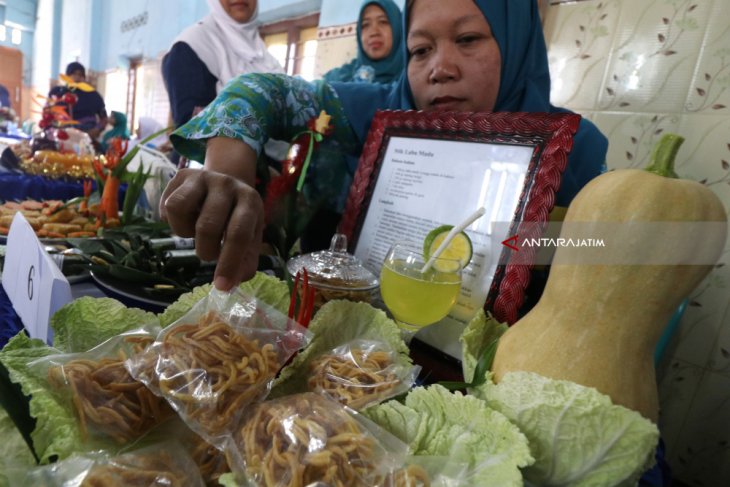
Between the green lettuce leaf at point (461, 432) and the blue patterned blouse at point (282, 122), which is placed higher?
the blue patterned blouse at point (282, 122)

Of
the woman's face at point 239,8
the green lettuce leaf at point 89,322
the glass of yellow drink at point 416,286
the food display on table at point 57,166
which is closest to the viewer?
the green lettuce leaf at point 89,322

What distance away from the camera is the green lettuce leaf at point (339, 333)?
424 millimetres

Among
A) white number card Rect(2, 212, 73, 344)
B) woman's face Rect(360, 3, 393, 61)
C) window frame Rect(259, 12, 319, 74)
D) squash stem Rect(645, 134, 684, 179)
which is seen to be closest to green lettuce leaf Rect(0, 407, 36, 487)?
white number card Rect(2, 212, 73, 344)

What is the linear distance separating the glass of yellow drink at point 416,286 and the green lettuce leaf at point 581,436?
0.19 metres

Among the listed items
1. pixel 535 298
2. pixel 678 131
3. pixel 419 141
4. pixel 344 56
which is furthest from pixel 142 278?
pixel 344 56

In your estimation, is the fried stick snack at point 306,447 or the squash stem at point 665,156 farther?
the squash stem at point 665,156

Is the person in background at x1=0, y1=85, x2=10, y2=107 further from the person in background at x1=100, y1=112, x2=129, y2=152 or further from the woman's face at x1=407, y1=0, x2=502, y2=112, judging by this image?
the woman's face at x1=407, y1=0, x2=502, y2=112

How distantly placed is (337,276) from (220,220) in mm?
200

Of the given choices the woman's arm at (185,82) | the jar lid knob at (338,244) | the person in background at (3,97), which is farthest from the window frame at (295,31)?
the person in background at (3,97)

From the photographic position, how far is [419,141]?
2.24 ft

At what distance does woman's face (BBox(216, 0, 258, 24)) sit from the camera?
206 centimetres

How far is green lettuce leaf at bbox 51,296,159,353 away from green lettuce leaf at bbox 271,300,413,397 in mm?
146

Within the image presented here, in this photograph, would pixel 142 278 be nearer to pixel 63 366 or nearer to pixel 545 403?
pixel 63 366

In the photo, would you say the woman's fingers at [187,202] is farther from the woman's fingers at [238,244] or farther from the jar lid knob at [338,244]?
the jar lid knob at [338,244]
